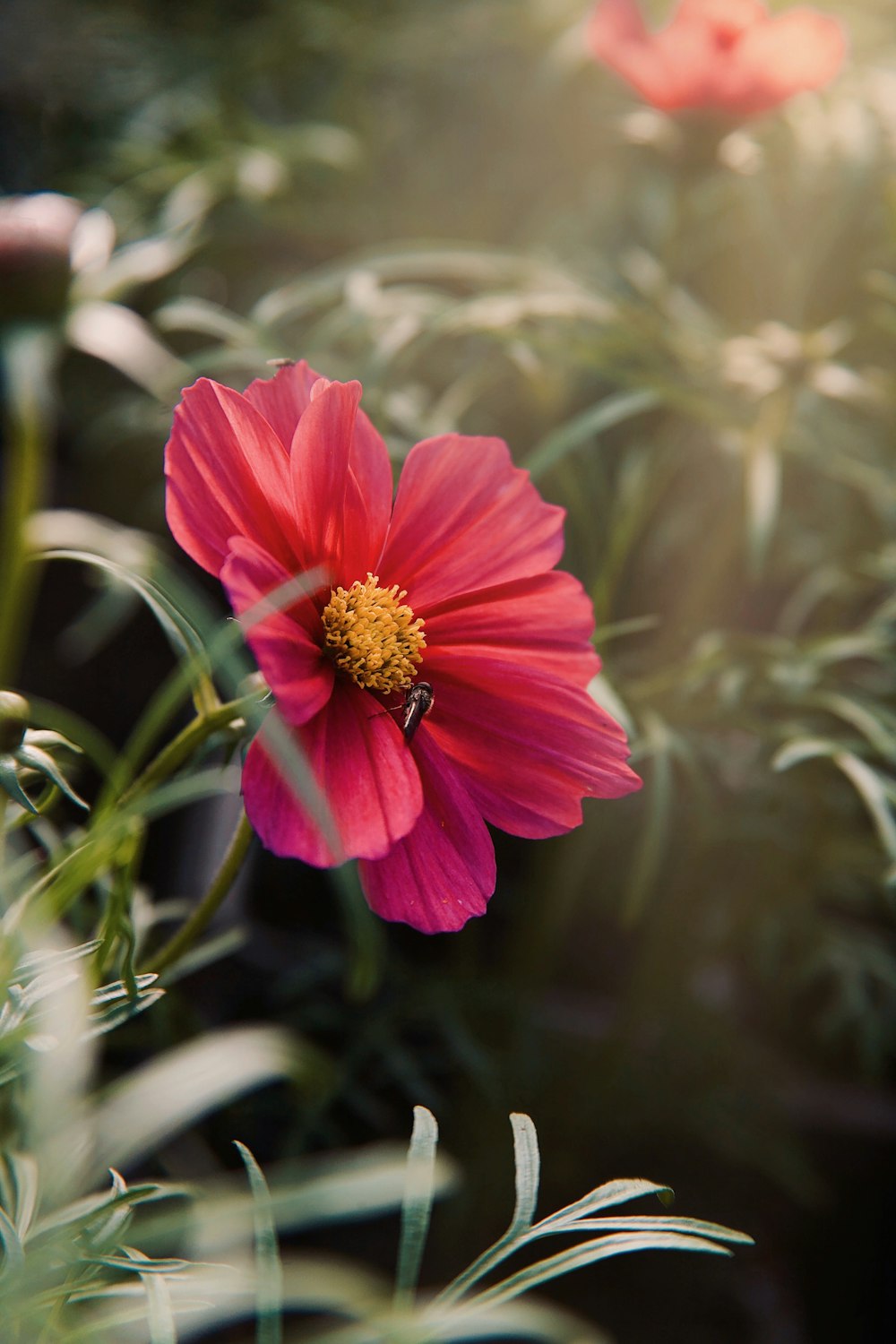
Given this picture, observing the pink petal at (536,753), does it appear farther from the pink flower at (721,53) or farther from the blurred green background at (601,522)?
the pink flower at (721,53)

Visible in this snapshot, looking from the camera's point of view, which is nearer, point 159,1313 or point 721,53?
point 159,1313

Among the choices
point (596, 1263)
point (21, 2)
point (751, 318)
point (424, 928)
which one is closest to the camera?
point (424, 928)

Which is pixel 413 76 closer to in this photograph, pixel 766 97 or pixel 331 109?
pixel 331 109

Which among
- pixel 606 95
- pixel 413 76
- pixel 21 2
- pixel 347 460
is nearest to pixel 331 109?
pixel 413 76

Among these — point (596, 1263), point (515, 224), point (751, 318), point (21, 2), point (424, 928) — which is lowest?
point (596, 1263)

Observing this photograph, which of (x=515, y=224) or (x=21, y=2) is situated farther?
(x=21, y=2)

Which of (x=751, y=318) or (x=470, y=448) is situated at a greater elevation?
(x=751, y=318)

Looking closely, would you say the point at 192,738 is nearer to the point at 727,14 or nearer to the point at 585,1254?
the point at 585,1254

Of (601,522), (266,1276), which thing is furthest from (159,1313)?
(601,522)
